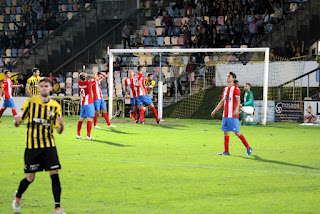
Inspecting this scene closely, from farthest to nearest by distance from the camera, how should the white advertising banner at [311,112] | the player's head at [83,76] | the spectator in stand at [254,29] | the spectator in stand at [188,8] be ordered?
the spectator in stand at [188,8], the spectator in stand at [254,29], the white advertising banner at [311,112], the player's head at [83,76]

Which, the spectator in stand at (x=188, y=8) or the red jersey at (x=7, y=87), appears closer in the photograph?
the red jersey at (x=7, y=87)

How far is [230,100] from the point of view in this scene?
13.7m

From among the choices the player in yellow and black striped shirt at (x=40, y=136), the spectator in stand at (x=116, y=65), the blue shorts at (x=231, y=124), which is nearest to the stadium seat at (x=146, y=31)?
the spectator in stand at (x=116, y=65)

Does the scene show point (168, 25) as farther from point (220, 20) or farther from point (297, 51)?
point (297, 51)

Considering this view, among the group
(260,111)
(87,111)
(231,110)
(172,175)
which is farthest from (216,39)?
(172,175)

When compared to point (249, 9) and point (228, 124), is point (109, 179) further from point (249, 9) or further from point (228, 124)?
point (249, 9)

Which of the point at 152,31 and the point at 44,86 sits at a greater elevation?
the point at 152,31

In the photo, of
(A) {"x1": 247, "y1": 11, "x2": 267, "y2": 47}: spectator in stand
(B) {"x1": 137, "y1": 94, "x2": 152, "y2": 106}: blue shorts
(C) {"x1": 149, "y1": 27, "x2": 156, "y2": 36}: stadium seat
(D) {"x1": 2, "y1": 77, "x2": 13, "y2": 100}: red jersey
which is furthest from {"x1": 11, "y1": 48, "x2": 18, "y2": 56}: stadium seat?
(B) {"x1": 137, "y1": 94, "x2": 152, "y2": 106}: blue shorts

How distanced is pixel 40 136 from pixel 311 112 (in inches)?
690

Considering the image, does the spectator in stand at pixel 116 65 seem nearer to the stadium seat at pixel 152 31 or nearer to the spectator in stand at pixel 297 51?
the stadium seat at pixel 152 31

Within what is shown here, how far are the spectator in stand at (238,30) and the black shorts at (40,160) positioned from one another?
23.1 m

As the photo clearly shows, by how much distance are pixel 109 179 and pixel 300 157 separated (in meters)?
5.17

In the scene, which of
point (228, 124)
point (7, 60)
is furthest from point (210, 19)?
point (228, 124)

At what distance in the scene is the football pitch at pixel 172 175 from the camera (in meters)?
8.25
